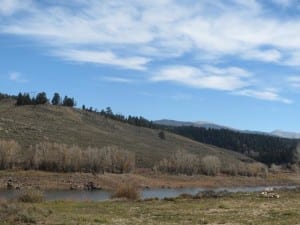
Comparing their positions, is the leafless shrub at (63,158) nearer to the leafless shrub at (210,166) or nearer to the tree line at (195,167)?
the tree line at (195,167)

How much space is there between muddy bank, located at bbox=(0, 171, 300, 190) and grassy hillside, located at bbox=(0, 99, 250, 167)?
67.3ft

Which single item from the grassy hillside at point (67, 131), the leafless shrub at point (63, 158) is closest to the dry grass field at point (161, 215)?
the leafless shrub at point (63, 158)

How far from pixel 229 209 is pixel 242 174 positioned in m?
140

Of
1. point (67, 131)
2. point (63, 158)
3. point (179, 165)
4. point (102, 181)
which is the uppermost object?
point (67, 131)

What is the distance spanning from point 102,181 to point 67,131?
166 ft

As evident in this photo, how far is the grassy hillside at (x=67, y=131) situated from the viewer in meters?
147

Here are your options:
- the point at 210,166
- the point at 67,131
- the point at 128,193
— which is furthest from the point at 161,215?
the point at 67,131

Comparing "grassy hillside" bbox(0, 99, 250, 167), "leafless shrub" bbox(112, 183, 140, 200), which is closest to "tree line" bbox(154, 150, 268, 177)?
→ "grassy hillside" bbox(0, 99, 250, 167)

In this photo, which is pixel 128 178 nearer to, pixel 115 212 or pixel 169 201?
pixel 169 201

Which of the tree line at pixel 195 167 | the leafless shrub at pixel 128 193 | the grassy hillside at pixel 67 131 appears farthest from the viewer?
the tree line at pixel 195 167

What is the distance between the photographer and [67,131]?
534 feet

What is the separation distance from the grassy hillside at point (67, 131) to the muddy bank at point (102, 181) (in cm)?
2050

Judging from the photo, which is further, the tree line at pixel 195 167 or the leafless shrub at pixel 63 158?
the tree line at pixel 195 167

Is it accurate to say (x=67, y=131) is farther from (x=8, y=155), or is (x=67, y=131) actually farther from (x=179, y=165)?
(x=8, y=155)
